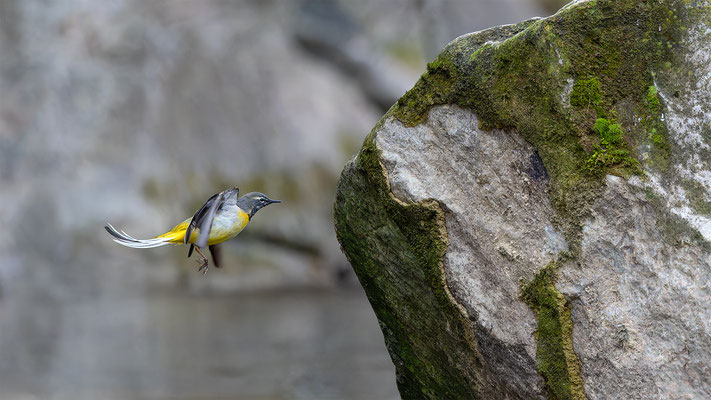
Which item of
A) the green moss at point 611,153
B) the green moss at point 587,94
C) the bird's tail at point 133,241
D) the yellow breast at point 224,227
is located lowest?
the green moss at point 611,153

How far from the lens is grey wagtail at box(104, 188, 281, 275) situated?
17.1 feet

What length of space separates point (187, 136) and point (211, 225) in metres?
14.1

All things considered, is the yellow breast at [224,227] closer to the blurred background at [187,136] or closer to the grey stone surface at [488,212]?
the grey stone surface at [488,212]

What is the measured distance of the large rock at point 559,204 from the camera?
379 cm

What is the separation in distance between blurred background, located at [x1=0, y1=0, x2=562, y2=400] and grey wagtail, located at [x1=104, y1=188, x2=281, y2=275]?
8823mm

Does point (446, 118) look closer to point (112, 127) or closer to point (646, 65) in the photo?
point (646, 65)

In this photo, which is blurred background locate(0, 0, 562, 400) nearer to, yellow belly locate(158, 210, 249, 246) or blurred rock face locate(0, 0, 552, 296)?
blurred rock face locate(0, 0, 552, 296)

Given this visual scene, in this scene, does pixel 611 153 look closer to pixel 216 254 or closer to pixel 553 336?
pixel 553 336

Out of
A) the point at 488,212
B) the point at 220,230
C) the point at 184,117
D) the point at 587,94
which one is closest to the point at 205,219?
the point at 220,230

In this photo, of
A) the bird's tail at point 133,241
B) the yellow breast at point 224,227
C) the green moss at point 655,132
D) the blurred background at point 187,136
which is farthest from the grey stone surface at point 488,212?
the blurred background at point 187,136

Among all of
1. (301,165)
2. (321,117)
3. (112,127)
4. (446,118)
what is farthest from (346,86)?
(446,118)

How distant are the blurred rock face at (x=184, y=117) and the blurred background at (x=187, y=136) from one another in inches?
1.3

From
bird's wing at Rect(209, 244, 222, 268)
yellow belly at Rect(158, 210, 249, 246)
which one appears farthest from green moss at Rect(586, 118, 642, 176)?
bird's wing at Rect(209, 244, 222, 268)

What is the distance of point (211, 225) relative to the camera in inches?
209
